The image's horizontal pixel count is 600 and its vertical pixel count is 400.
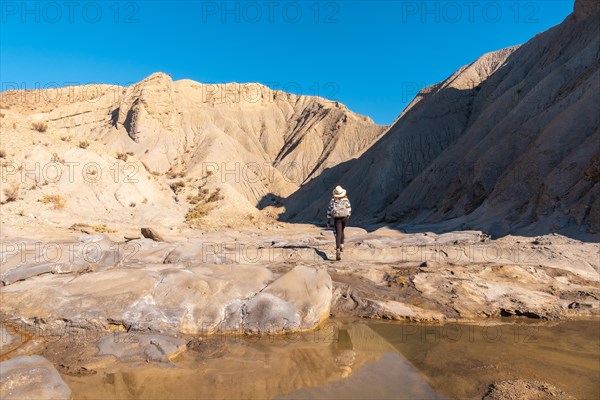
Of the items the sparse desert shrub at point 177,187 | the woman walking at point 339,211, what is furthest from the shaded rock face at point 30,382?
the sparse desert shrub at point 177,187

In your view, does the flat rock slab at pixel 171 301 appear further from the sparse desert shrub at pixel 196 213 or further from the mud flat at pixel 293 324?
the sparse desert shrub at pixel 196 213

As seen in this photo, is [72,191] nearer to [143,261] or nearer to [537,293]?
[143,261]

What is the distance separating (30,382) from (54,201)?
1276 centimetres

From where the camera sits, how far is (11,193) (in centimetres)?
1402

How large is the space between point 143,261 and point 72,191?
951 cm

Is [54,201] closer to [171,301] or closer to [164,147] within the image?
[171,301]

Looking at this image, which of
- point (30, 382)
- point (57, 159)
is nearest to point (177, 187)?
point (57, 159)

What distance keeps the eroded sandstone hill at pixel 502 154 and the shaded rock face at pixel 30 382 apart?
1127 cm

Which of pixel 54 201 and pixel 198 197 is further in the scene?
pixel 198 197

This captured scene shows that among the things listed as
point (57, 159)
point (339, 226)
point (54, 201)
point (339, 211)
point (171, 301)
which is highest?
point (57, 159)

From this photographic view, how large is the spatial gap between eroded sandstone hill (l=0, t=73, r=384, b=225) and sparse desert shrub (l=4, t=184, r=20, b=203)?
44mm

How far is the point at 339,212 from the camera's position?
8.55 meters

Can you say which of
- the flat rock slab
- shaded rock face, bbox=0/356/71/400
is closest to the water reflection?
shaded rock face, bbox=0/356/71/400

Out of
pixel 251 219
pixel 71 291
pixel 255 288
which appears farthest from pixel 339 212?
pixel 251 219
